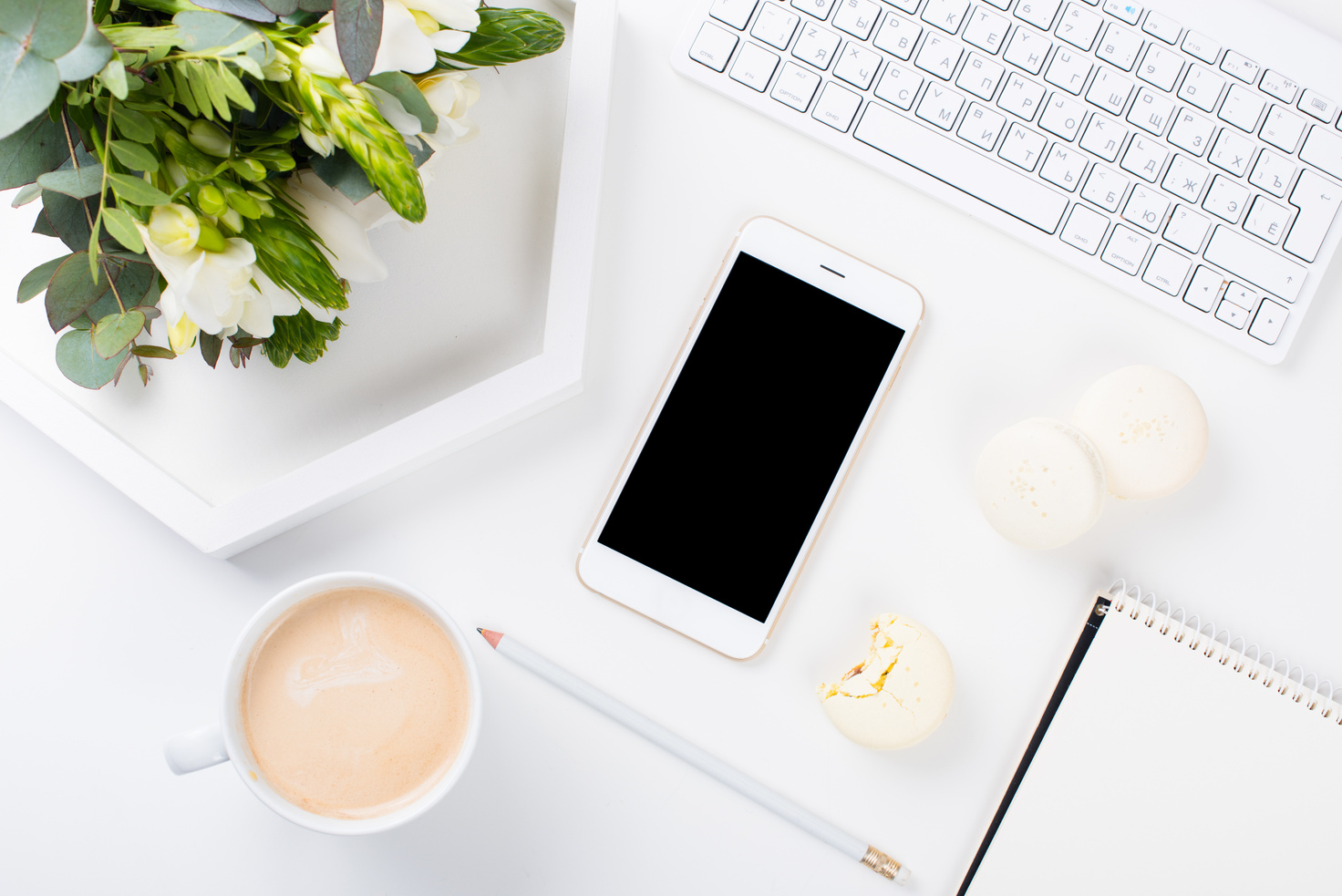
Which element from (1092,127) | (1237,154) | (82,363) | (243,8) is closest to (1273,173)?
(1237,154)

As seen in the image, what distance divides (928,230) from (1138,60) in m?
0.18

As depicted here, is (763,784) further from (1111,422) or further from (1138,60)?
(1138,60)

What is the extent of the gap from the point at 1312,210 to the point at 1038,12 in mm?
235

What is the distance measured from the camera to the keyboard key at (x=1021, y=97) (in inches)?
22.5

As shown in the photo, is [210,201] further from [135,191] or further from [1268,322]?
[1268,322]

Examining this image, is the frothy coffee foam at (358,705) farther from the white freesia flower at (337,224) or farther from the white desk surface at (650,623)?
the white freesia flower at (337,224)

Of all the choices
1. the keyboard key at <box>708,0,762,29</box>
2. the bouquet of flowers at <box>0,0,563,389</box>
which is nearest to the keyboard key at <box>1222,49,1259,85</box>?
the keyboard key at <box>708,0,762,29</box>

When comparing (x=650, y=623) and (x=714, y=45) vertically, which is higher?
(x=714, y=45)

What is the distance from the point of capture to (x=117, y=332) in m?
0.38

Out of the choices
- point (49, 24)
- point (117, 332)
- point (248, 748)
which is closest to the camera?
point (49, 24)

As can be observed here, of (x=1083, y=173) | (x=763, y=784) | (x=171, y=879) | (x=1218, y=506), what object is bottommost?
(x=171, y=879)

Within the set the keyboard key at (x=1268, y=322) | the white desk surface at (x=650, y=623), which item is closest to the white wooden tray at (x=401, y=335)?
the white desk surface at (x=650, y=623)

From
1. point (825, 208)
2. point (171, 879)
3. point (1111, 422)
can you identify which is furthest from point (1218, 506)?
point (171, 879)

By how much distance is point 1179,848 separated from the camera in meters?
0.55
